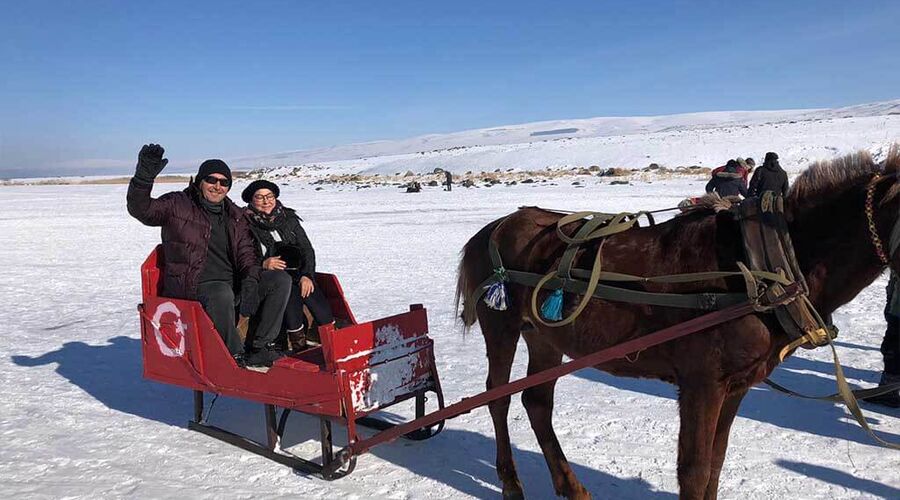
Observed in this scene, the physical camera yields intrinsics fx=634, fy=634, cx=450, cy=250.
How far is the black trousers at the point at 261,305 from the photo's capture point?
14.2 ft

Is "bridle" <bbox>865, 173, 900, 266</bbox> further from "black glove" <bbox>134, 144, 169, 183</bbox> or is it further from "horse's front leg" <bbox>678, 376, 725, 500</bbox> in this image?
"black glove" <bbox>134, 144, 169, 183</bbox>

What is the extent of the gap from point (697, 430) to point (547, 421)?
108 cm

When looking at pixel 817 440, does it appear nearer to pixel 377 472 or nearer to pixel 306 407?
pixel 377 472

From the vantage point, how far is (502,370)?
3.94 meters

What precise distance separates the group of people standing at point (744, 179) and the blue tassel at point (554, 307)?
4586mm

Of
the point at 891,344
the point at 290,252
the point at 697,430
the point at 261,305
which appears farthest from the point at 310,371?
the point at 891,344

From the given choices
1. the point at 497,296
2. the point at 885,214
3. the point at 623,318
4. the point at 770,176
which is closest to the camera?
the point at 885,214

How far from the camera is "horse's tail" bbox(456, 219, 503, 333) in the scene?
399 centimetres

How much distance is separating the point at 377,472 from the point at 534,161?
5510 centimetres

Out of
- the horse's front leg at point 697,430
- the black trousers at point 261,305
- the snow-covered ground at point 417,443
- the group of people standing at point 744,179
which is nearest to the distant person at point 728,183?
the group of people standing at point 744,179

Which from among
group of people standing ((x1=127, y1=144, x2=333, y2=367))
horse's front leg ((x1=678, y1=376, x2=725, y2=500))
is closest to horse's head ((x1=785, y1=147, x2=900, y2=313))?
horse's front leg ((x1=678, y1=376, x2=725, y2=500))

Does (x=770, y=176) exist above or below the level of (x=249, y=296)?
above

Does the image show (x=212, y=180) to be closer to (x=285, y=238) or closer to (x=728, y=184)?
(x=285, y=238)

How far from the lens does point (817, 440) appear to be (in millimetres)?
4242
